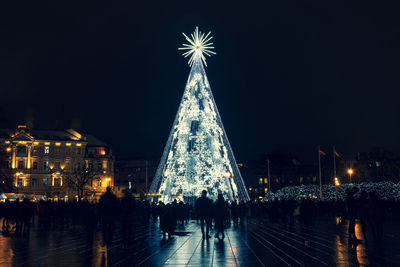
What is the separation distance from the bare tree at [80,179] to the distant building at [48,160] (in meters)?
1.12

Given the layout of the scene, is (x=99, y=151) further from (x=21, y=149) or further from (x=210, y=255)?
(x=210, y=255)

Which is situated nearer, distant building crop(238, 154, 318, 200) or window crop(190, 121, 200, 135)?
window crop(190, 121, 200, 135)

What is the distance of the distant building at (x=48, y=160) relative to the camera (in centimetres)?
9606

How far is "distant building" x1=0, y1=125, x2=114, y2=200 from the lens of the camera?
96.1m

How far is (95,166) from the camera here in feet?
355

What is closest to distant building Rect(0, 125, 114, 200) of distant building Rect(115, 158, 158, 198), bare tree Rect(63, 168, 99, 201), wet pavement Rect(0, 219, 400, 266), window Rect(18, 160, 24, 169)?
window Rect(18, 160, 24, 169)

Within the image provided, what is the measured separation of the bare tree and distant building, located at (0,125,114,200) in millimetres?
1124

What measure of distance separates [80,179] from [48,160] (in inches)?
589

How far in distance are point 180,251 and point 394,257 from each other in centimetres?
638

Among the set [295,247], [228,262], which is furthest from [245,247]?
[228,262]

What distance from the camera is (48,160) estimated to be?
3930 inches

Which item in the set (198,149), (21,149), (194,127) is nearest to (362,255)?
(198,149)

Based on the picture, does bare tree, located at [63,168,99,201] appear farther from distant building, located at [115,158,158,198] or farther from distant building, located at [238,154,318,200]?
distant building, located at [238,154,318,200]

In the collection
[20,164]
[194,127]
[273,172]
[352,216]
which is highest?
[273,172]
